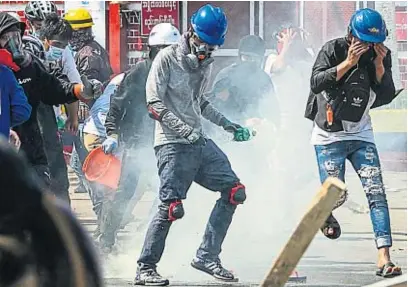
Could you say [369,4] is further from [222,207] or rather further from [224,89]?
[222,207]

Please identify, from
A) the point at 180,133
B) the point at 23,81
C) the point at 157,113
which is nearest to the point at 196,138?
the point at 180,133

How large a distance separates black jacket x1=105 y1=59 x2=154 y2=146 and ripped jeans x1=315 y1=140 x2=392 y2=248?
1417 millimetres

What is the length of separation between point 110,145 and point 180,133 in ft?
4.10

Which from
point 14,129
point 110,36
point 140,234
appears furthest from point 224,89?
point 110,36

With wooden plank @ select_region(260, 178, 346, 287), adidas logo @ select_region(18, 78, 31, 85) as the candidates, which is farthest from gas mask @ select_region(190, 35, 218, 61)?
wooden plank @ select_region(260, 178, 346, 287)

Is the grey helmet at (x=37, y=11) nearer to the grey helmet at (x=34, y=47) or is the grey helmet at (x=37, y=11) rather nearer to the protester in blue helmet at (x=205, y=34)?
the grey helmet at (x=34, y=47)

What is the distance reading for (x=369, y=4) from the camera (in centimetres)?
1571

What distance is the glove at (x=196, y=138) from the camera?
6.47 m

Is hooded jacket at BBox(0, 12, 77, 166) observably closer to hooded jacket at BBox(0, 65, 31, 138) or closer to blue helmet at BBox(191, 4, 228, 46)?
hooded jacket at BBox(0, 65, 31, 138)

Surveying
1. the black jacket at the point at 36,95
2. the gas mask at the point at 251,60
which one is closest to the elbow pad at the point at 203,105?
the black jacket at the point at 36,95

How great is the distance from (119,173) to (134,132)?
0.99 ft

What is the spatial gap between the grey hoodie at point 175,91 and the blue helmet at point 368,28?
87cm

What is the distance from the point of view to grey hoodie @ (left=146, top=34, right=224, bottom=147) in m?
6.51

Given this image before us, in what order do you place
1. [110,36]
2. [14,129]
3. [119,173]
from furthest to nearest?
[110,36]
[119,173]
[14,129]
